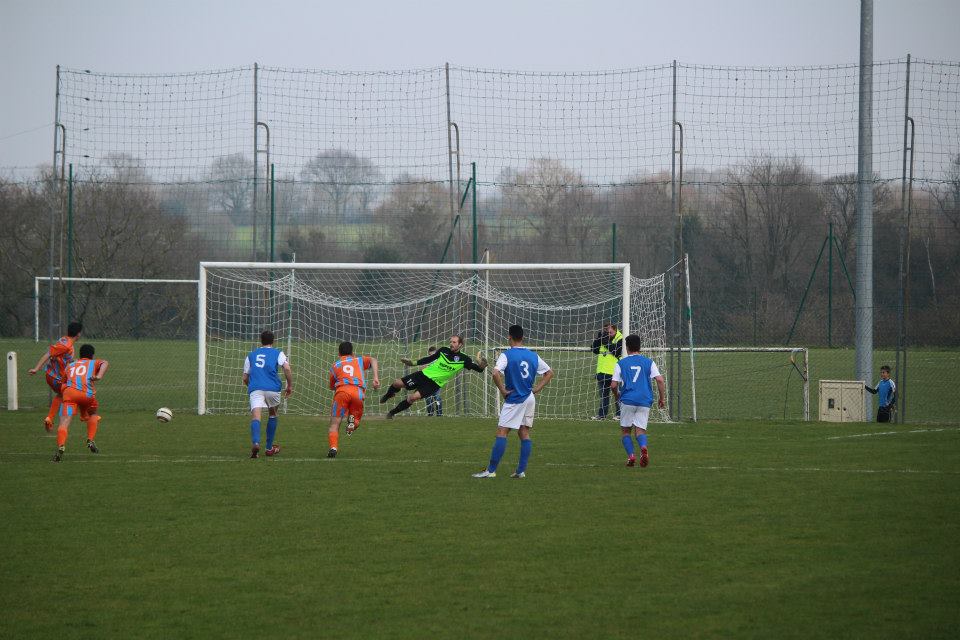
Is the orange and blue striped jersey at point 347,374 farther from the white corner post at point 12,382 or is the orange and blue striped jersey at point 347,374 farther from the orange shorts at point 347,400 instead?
the white corner post at point 12,382

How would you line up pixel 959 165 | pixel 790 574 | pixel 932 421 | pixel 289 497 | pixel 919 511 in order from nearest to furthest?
1. pixel 790 574
2. pixel 919 511
3. pixel 289 497
4. pixel 932 421
5. pixel 959 165

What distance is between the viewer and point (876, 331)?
30.1m

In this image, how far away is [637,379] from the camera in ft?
45.5

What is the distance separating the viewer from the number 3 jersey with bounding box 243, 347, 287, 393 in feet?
49.3

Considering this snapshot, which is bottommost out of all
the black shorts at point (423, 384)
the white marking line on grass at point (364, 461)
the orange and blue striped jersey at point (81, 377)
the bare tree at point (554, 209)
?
the white marking line on grass at point (364, 461)

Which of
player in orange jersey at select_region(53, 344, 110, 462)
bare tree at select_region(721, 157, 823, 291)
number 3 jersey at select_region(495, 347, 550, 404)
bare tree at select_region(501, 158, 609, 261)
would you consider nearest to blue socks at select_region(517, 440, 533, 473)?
number 3 jersey at select_region(495, 347, 550, 404)

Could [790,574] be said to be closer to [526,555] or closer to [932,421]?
[526,555]

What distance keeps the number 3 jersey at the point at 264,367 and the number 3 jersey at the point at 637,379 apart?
4799mm

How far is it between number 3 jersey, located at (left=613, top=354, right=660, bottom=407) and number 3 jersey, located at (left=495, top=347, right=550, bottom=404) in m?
1.52

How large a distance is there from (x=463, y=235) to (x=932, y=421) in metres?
10.7

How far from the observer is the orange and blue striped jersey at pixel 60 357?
54.1 ft

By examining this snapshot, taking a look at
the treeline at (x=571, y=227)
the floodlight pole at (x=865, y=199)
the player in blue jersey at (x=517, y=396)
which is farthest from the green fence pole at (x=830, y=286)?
the player in blue jersey at (x=517, y=396)

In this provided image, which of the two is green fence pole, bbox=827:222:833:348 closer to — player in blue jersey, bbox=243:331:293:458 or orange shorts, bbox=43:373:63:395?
player in blue jersey, bbox=243:331:293:458

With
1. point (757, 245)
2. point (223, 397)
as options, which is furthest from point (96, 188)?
point (757, 245)
